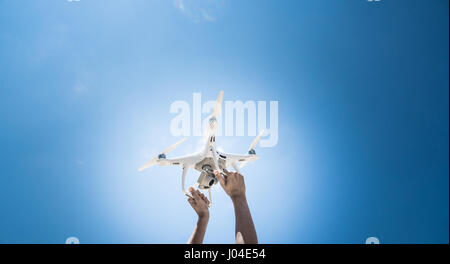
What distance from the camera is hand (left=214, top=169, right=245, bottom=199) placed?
5.02m

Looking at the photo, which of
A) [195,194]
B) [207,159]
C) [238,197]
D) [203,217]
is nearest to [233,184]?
[238,197]

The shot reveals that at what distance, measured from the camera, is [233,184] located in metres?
5.13

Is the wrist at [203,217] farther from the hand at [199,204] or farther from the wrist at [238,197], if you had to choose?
the wrist at [238,197]

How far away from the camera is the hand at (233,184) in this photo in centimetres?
502

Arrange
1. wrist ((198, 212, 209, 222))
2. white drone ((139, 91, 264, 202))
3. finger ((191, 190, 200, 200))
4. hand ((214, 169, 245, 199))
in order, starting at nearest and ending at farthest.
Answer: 1. hand ((214, 169, 245, 199))
2. wrist ((198, 212, 209, 222))
3. finger ((191, 190, 200, 200))
4. white drone ((139, 91, 264, 202))

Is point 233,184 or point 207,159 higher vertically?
point 207,159

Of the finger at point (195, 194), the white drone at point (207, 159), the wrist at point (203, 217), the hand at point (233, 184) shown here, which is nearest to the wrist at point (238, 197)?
the hand at point (233, 184)

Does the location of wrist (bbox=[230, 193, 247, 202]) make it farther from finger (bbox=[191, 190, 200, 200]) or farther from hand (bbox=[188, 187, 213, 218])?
finger (bbox=[191, 190, 200, 200])

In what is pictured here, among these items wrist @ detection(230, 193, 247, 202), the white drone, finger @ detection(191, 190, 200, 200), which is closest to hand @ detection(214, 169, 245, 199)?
wrist @ detection(230, 193, 247, 202)

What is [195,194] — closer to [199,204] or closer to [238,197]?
[199,204]
